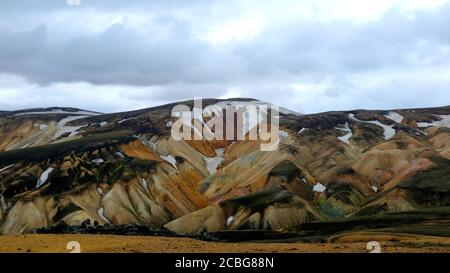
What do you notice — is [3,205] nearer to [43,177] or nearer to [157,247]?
→ [43,177]

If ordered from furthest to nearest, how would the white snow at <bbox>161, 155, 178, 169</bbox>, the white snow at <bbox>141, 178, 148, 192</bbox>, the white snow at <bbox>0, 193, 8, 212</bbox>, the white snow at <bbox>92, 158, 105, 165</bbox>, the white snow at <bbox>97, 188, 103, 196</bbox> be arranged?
1. the white snow at <bbox>161, 155, 178, 169</bbox>
2. the white snow at <bbox>92, 158, 105, 165</bbox>
3. the white snow at <bbox>141, 178, 148, 192</bbox>
4. the white snow at <bbox>97, 188, 103, 196</bbox>
5. the white snow at <bbox>0, 193, 8, 212</bbox>

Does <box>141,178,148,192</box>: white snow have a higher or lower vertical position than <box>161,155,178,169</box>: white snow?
lower

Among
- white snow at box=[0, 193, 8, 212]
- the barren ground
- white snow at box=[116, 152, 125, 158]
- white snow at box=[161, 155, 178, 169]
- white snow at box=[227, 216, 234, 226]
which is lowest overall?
white snow at box=[227, 216, 234, 226]

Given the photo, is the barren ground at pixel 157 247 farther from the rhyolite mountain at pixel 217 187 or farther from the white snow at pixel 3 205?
the white snow at pixel 3 205

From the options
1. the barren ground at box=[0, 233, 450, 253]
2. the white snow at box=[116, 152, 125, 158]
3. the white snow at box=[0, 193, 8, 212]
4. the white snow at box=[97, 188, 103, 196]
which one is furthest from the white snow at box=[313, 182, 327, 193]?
the barren ground at box=[0, 233, 450, 253]

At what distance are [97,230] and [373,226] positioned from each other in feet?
121

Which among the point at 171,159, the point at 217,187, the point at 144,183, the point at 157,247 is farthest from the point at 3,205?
the point at 157,247

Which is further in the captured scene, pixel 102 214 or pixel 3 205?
pixel 3 205

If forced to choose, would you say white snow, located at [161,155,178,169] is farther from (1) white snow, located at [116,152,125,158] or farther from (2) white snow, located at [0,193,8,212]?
(2) white snow, located at [0,193,8,212]

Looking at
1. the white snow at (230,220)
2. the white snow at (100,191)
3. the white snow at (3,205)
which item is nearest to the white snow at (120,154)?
the white snow at (100,191)

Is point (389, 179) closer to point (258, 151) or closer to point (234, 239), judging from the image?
point (258, 151)

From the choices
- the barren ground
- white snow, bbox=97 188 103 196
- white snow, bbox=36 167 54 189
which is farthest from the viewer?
white snow, bbox=36 167 54 189

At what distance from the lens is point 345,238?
215 ft

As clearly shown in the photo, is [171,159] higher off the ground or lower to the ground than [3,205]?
higher
